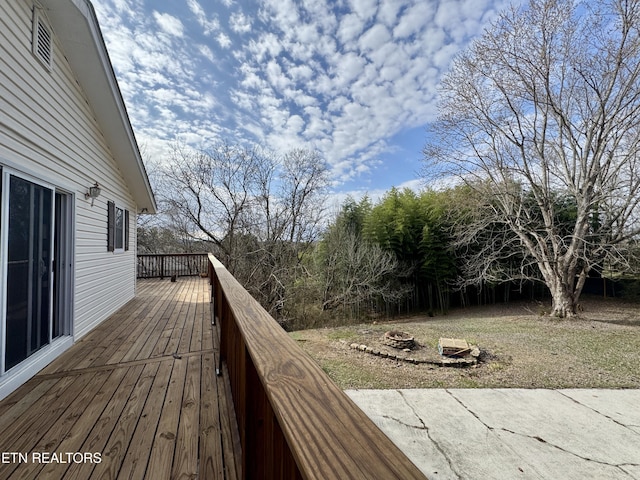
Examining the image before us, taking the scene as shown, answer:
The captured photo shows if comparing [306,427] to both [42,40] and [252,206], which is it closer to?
[42,40]

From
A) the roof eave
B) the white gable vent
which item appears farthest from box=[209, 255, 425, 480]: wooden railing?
the roof eave

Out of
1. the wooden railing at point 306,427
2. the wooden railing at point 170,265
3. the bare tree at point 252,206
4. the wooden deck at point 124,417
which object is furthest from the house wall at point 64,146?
the bare tree at point 252,206

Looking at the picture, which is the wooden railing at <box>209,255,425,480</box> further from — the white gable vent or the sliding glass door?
the white gable vent

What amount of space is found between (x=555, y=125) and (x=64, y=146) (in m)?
12.2

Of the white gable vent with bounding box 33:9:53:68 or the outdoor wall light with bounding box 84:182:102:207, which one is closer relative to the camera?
the white gable vent with bounding box 33:9:53:68

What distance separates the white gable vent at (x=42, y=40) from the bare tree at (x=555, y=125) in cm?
982

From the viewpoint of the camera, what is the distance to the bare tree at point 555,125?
25.1 feet

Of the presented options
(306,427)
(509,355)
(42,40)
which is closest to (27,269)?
(42,40)

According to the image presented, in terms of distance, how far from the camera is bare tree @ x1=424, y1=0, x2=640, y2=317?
7.64 meters

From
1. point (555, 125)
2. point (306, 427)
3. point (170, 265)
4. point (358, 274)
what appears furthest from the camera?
point (358, 274)

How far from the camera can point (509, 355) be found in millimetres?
5938

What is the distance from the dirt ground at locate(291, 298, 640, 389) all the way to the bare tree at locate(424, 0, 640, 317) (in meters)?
1.87

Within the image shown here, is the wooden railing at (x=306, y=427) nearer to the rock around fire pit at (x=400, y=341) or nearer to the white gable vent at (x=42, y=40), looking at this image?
the white gable vent at (x=42, y=40)

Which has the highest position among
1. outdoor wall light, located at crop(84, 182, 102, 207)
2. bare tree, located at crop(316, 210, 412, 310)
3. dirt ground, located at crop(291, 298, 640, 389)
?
outdoor wall light, located at crop(84, 182, 102, 207)
